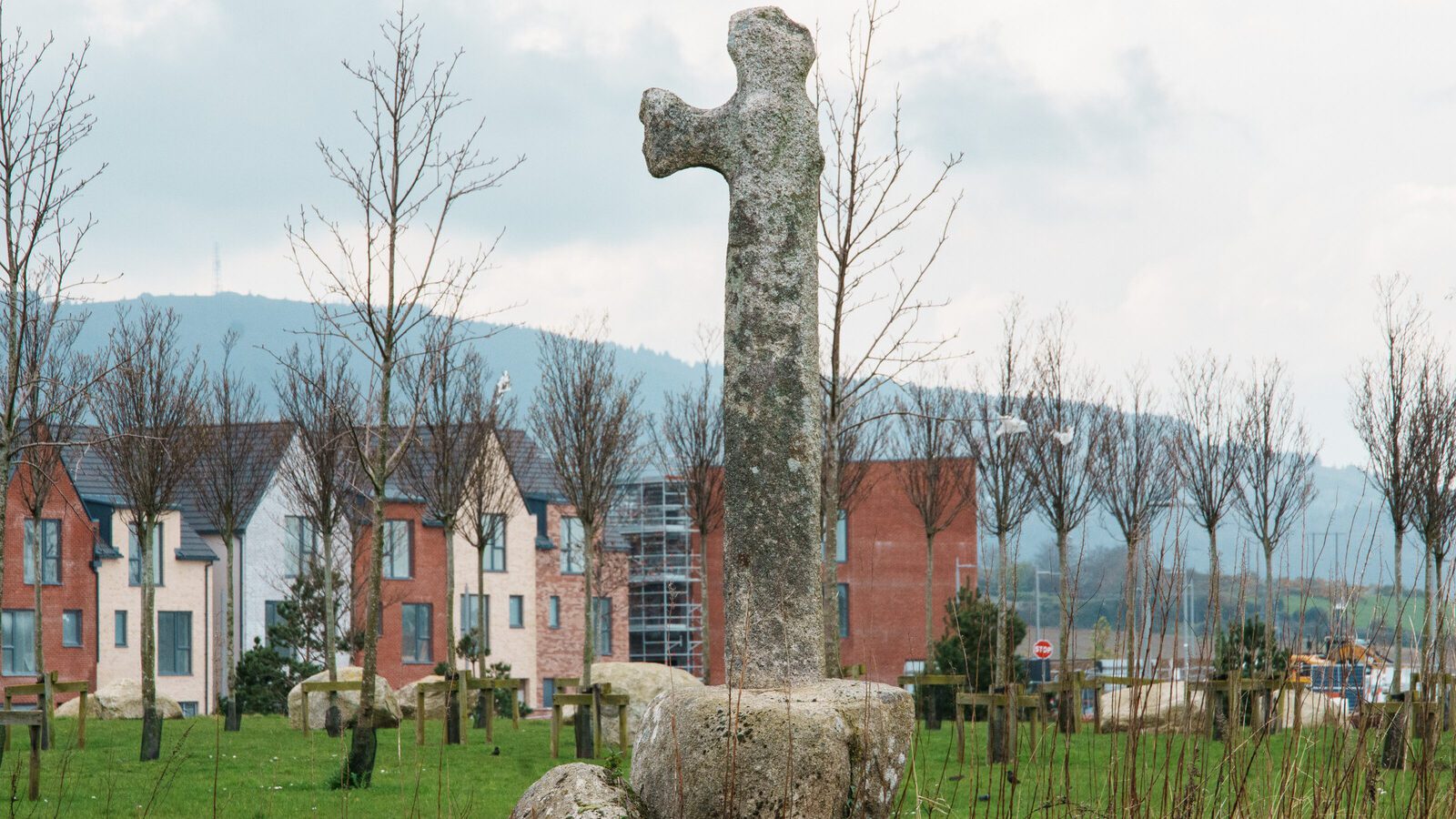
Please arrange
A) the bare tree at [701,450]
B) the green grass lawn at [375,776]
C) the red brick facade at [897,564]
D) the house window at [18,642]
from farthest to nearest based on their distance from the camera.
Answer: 1. the red brick facade at [897,564]
2. the house window at [18,642]
3. the bare tree at [701,450]
4. the green grass lawn at [375,776]

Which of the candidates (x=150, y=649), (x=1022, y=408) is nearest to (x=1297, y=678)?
(x=150, y=649)

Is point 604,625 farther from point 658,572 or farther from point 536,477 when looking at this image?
point 536,477

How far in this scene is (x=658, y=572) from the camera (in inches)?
2031

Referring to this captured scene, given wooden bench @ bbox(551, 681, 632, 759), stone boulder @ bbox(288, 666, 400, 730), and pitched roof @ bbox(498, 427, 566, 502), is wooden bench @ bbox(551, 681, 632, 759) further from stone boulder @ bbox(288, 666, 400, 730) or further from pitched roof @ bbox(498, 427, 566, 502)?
pitched roof @ bbox(498, 427, 566, 502)

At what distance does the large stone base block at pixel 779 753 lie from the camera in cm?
568

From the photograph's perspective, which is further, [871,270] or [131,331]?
[131,331]

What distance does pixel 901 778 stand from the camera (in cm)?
648

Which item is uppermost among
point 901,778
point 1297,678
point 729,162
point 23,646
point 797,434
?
point 729,162

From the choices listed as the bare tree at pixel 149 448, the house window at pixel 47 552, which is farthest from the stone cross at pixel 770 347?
the house window at pixel 47 552

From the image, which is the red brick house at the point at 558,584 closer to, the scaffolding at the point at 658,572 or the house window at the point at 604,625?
the house window at the point at 604,625

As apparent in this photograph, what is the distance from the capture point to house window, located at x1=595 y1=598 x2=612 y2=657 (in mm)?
48781

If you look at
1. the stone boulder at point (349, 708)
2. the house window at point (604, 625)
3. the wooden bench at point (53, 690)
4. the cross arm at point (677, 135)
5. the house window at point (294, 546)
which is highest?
the cross arm at point (677, 135)

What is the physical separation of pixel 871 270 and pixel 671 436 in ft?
57.5

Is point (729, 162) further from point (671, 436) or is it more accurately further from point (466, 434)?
point (671, 436)
